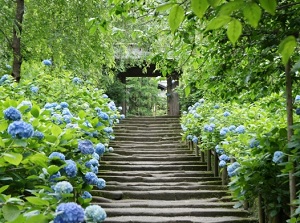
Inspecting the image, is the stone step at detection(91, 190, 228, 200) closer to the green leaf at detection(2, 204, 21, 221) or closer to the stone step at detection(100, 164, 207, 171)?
the stone step at detection(100, 164, 207, 171)

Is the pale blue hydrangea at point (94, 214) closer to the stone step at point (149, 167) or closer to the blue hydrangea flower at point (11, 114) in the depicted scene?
the blue hydrangea flower at point (11, 114)

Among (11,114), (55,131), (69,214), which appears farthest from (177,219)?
(69,214)

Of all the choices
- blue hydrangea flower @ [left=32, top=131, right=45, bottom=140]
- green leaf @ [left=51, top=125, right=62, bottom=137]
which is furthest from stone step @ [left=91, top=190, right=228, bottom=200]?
blue hydrangea flower @ [left=32, top=131, right=45, bottom=140]

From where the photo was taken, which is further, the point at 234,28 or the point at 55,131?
the point at 55,131

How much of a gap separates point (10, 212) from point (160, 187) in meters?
5.26

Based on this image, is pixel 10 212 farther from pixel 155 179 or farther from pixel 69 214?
pixel 155 179

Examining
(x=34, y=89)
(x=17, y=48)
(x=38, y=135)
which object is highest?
(x=17, y=48)

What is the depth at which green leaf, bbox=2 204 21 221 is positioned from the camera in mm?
1304

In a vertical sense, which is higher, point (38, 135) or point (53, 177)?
point (38, 135)

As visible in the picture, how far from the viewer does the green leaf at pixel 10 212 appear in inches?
51.3

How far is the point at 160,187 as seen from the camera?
648 cm

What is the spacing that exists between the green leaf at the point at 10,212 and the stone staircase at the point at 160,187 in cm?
364

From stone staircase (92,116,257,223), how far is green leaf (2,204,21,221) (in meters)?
3.64

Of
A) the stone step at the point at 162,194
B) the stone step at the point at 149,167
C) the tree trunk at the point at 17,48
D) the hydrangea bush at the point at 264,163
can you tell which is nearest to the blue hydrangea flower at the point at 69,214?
the hydrangea bush at the point at 264,163
